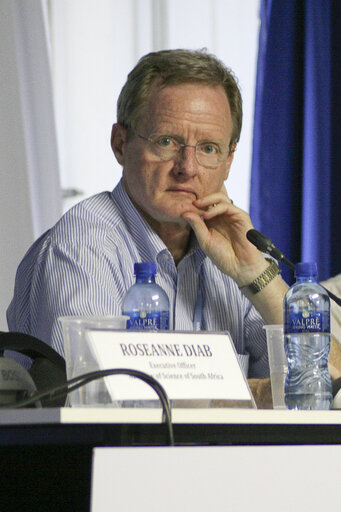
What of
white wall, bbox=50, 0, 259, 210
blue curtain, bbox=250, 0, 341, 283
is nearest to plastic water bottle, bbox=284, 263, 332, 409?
blue curtain, bbox=250, 0, 341, 283

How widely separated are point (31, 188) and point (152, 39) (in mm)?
901

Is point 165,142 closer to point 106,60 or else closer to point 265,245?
point 265,245

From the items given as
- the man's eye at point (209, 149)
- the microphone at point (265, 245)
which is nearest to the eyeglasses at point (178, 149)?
the man's eye at point (209, 149)

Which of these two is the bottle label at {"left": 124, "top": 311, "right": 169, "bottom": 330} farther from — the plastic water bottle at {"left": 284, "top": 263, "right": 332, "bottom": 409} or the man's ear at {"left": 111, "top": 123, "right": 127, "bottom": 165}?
the man's ear at {"left": 111, "top": 123, "right": 127, "bottom": 165}

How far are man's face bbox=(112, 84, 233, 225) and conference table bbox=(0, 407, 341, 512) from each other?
43.8 inches

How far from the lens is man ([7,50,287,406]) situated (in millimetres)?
1888

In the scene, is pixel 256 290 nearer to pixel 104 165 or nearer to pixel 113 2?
pixel 104 165

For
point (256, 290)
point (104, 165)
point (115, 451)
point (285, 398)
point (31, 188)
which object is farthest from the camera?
point (104, 165)

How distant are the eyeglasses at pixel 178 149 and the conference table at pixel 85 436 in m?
1.18

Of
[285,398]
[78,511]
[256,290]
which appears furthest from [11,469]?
[256,290]

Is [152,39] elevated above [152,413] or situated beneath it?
elevated above

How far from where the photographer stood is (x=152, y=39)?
3.45 m

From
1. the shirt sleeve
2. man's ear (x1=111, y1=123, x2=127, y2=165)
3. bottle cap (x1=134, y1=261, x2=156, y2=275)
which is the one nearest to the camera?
bottle cap (x1=134, y1=261, x2=156, y2=275)

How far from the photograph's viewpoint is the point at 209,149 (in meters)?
2.05
